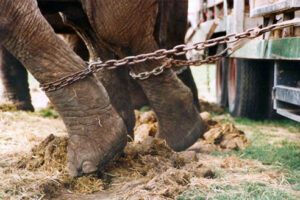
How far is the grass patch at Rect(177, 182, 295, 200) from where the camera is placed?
230 cm

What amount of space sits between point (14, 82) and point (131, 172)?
2993 mm

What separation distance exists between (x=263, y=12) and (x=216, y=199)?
1.41 meters

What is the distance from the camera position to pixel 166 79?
324cm

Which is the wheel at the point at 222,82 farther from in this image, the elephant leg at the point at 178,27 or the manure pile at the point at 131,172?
the manure pile at the point at 131,172

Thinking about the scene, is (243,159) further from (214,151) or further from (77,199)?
(77,199)

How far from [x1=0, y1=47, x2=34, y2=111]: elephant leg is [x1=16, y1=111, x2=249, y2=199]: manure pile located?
2.43m

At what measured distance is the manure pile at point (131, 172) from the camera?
91.4 inches

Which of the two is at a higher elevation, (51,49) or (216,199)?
(51,49)

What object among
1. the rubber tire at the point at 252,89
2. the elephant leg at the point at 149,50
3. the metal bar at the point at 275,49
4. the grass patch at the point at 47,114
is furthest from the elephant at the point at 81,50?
the metal bar at the point at 275,49

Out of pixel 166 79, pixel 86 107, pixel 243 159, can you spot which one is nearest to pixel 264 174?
pixel 243 159

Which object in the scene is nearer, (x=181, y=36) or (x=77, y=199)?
(x=77, y=199)

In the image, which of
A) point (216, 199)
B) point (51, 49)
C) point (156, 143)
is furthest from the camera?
point (156, 143)

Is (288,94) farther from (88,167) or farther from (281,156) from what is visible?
(88,167)

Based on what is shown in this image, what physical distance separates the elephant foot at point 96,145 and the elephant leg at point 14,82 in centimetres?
281
